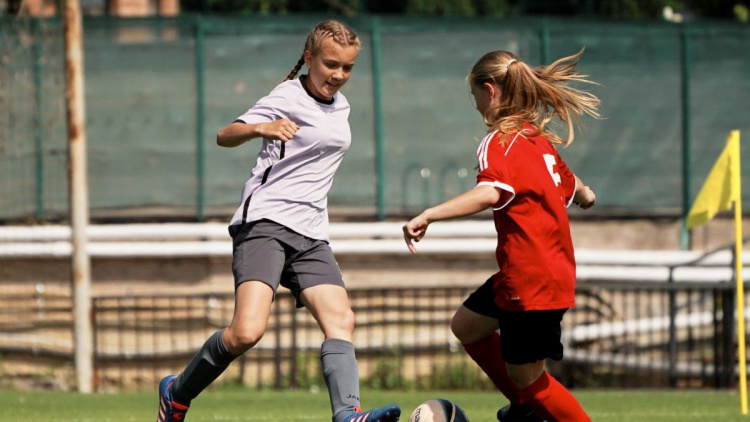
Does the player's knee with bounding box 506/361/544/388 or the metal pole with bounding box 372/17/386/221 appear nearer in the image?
the player's knee with bounding box 506/361/544/388

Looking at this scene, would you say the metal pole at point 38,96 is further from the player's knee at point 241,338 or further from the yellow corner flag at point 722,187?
the player's knee at point 241,338

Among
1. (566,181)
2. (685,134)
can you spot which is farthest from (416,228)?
(685,134)

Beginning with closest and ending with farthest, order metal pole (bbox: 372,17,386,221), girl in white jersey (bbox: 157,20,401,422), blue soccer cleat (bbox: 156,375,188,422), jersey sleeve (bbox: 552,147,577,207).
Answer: girl in white jersey (bbox: 157,20,401,422) → jersey sleeve (bbox: 552,147,577,207) → blue soccer cleat (bbox: 156,375,188,422) → metal pole (bbox: 372,17,386,221)

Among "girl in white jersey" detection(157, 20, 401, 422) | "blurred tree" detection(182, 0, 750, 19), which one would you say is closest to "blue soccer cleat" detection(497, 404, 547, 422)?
"girl in white jersey" detection(157, 20, 401, 422)

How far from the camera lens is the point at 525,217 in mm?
5188

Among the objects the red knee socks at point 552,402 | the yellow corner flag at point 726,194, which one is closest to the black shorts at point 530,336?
the red knee socks at point 552,402

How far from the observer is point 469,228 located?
12.3 m

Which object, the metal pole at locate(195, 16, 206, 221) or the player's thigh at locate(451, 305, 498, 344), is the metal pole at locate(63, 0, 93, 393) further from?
the player's thigh at locate(451, 305, 498, 344)

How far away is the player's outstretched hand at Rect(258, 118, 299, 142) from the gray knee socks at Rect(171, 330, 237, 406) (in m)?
0.99

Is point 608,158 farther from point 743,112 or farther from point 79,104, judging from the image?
point 79,104

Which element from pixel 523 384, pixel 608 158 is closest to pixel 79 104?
pixel 608 158

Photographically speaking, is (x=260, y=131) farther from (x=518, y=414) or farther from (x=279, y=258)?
(x=518, y=414)

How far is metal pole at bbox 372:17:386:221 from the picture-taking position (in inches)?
495

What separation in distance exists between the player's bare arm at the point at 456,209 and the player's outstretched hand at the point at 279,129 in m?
0.66
